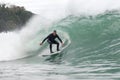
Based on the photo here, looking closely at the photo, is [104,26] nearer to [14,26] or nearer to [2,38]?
[2,38]

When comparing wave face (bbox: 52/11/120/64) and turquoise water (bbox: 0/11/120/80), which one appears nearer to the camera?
turquoise water (bbox: 0/11/120/80)

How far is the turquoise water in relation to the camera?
15655 millimetres

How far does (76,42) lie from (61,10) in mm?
7458

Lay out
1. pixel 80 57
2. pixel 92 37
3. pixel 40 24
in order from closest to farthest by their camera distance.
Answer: pixel 80 57
pixel 92 37
pixel 40 24

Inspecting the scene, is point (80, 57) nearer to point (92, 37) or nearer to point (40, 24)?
point (92, 37)

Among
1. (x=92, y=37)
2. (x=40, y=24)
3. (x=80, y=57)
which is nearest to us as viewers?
(x=80, y=57)

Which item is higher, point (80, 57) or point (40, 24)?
point (40, 24)

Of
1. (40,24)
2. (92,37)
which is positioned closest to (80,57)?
(92,37)

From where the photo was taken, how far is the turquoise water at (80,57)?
15.7 meters

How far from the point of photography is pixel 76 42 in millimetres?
23312

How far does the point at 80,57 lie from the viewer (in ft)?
65.8

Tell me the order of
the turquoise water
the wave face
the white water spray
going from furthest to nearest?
the white water spray
the wave face
the turquoise water

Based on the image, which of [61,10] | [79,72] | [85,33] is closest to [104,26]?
[85,33]

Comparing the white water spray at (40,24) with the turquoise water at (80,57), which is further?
the white water spray at (40,24)
